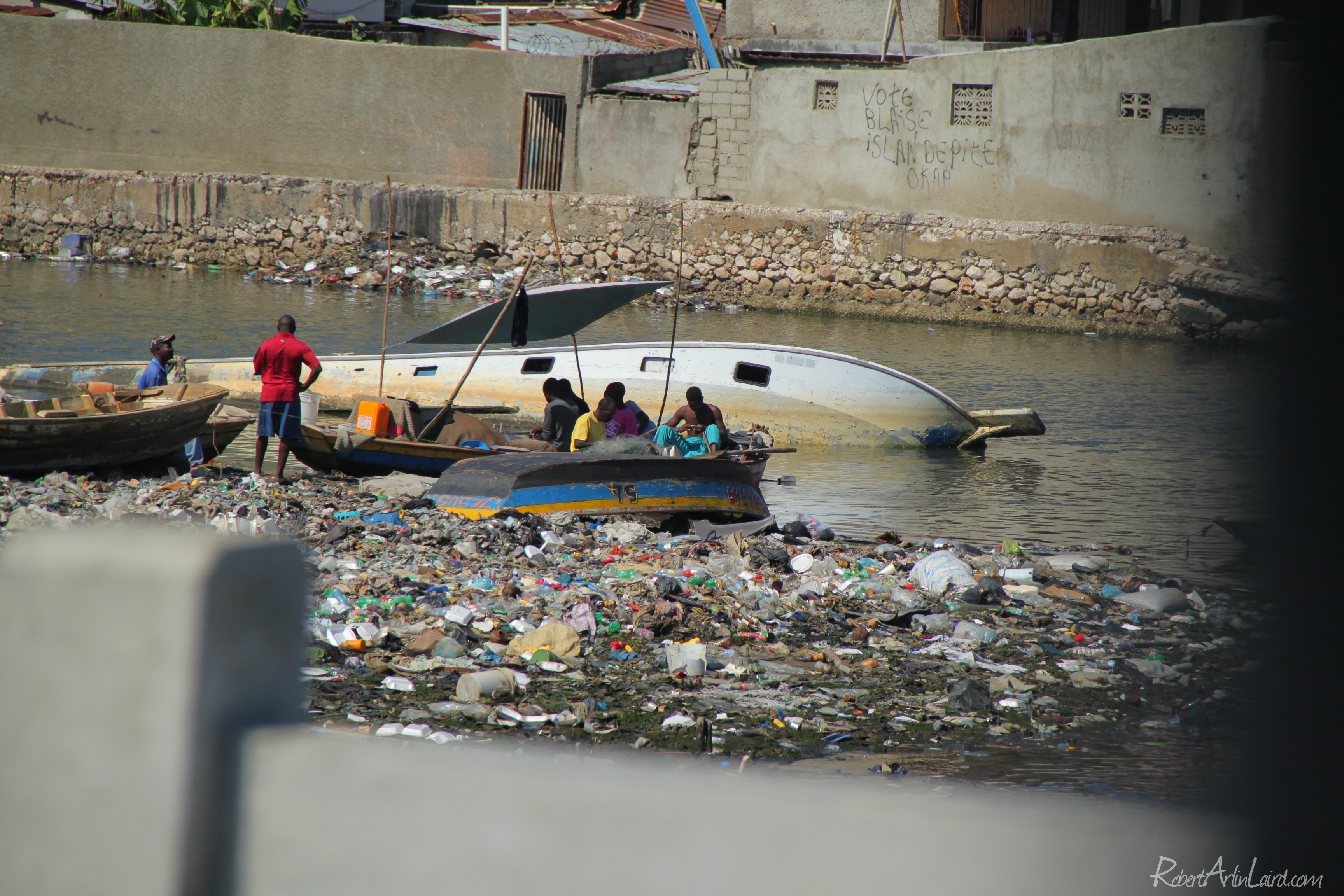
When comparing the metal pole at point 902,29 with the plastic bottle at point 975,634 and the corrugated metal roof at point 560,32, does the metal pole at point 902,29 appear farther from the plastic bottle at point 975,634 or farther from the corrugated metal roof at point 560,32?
the plastic bottle at point 975,634

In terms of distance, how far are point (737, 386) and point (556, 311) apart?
10.1 ft

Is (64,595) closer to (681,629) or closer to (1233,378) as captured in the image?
(1233,378)

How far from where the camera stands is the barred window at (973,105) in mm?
24469

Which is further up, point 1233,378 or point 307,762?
point 1233,378

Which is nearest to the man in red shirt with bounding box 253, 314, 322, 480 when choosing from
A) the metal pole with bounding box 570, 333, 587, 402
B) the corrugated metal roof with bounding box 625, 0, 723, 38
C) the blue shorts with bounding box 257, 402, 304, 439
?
the blue shorts with bounding box 257, 402, 304, 439

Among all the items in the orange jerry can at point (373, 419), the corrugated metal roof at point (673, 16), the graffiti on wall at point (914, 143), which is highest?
the corrugated metal roof at point (673, 16)

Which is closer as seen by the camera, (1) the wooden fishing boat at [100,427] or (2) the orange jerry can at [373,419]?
(1) the wooden fishing boat at [100,427]

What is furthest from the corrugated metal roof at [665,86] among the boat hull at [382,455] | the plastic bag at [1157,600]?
the plastic bag at [1157,600]

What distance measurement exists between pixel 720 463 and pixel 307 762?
858 centimetres

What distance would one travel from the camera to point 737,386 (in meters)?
14.6

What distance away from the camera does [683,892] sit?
5.11ft

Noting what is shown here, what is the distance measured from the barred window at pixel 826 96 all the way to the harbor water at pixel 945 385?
15.2 ft

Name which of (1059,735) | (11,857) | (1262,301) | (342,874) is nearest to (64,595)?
(11,857)

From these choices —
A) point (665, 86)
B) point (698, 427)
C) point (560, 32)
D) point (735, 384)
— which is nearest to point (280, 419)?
point (698, 427)
